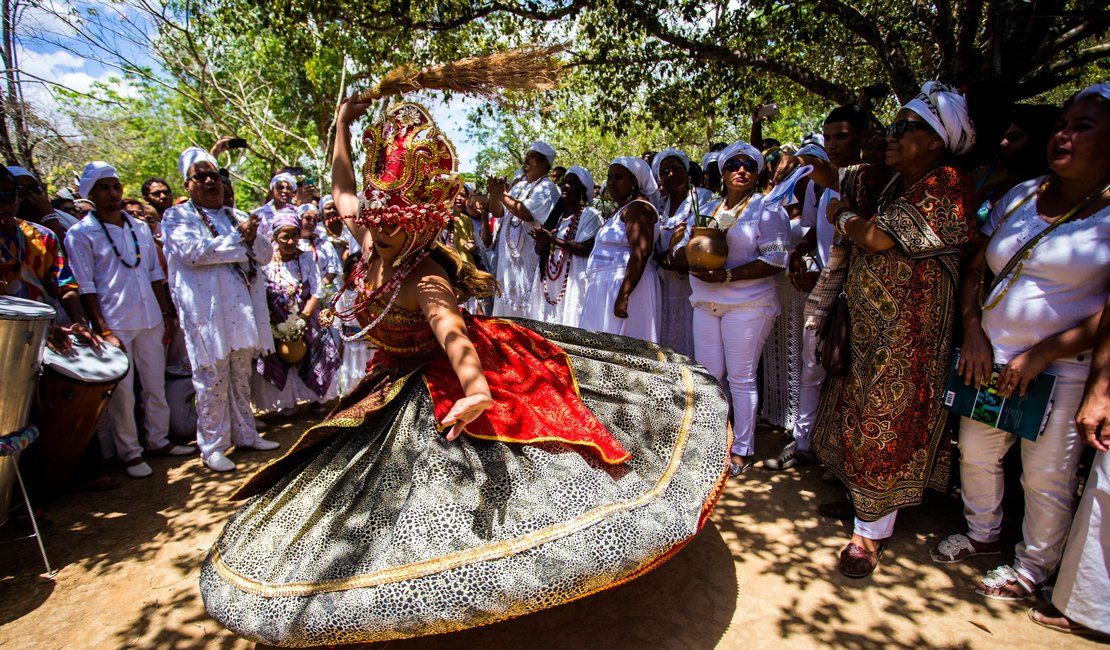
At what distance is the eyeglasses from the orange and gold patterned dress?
10.0 inches

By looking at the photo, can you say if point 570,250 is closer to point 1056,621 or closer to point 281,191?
point 281,191

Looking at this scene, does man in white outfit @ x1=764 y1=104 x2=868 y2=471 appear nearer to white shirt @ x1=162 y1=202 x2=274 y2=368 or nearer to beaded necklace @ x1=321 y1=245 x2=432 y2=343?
beaded necklace @ x1=321 y1=245 x2=432 y2=343

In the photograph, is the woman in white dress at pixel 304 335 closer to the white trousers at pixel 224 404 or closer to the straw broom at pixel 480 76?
the white trousers at pixel 224 404

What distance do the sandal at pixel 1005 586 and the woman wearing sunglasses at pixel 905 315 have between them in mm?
470

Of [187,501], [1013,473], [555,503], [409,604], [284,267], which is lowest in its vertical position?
[187,501]

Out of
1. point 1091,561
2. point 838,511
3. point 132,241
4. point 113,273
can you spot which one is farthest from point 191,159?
point 1091,561

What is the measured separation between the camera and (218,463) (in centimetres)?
485

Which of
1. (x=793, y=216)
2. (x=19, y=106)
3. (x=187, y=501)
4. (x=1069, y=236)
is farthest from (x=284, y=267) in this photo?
(x=1069, y=236)

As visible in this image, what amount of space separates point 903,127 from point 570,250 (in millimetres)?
3246

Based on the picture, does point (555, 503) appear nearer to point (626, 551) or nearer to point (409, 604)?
point (626, 551)

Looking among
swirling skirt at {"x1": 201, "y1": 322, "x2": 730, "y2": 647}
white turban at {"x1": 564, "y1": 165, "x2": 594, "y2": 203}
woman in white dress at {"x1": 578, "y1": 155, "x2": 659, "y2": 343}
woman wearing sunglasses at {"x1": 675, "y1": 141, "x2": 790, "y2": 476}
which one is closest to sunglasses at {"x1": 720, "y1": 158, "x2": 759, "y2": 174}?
woman wearing sunglasses at {"x1": 675, "y1": 141, "x2": 790, "y2": 476}

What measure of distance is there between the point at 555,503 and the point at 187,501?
11.5 feet

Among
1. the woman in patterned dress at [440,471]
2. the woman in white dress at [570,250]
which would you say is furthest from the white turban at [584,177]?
the woman in patterned dress at [440,471]

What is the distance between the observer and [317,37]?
280 inches
